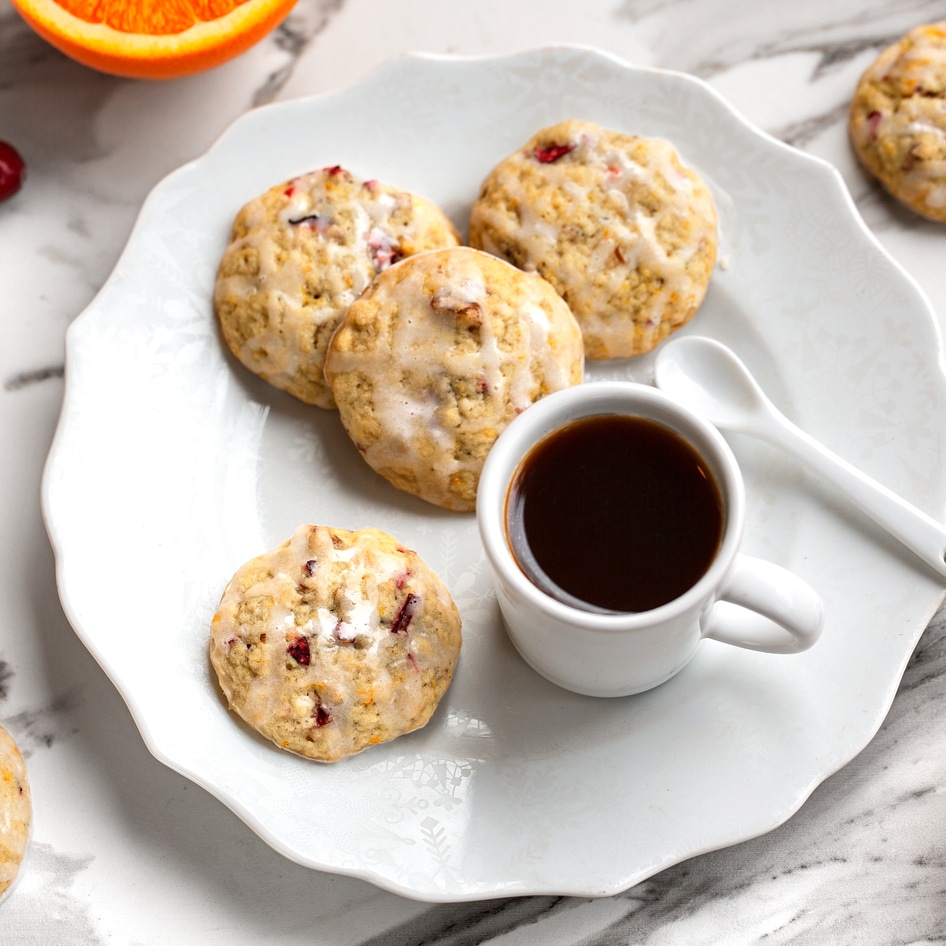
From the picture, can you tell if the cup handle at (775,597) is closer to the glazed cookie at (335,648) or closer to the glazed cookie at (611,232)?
the glazed cookie at (335,648)

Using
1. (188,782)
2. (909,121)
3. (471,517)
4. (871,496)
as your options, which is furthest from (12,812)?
(909,121)

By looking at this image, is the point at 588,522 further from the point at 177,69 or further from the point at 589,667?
the point at 177,69

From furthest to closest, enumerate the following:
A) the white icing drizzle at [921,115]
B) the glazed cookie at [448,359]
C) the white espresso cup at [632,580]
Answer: the white icing drizzle at [921,115] < the glazed cookie at [448,359] < the white espresso cup at [632,580]

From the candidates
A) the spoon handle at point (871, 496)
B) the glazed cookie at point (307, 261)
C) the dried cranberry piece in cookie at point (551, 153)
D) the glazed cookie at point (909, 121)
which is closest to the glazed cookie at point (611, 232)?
the dried cranberry piece in cookie at point (551, 153)

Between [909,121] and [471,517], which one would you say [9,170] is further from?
[909,121]

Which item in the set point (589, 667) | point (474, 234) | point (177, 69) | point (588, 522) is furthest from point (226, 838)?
point (177, 69)
